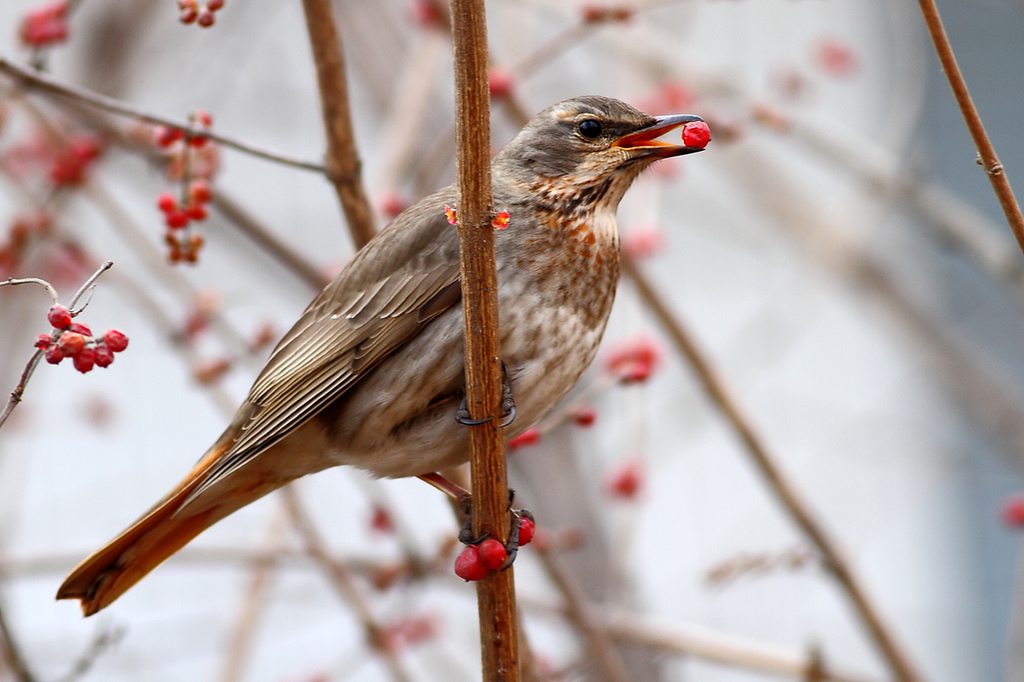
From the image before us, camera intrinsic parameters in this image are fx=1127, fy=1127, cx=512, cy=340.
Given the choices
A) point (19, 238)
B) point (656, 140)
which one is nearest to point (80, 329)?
point (19, 238)

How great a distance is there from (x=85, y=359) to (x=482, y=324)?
0.77 metres

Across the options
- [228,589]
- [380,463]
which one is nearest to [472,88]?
[380,463]

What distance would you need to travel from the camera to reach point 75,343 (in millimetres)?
2137

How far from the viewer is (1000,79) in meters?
8.62

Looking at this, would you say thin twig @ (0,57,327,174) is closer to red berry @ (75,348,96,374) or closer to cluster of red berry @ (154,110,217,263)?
cluster of red berry @ (154,110,217,263)

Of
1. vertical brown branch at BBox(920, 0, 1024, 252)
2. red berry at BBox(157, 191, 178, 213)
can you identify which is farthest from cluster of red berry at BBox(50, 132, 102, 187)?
vertical brown branch at BBox(920, 0, 1024, 252)

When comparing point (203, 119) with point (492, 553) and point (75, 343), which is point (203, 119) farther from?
point (492, 553)

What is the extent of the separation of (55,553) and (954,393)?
4283mm

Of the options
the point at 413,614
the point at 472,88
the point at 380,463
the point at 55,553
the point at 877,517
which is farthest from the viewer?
the point at 877,517

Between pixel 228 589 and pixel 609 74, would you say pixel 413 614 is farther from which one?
pixel 609 74

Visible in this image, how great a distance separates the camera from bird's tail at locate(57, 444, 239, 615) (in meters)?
2.94

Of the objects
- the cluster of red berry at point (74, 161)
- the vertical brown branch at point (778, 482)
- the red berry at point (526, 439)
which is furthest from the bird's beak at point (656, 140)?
the cluster of red berry at point (74, 161)

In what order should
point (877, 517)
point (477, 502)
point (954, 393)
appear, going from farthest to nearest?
point (877, 517) < point (954, 393) < point (477, 502)

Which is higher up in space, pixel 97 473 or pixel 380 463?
pixel 97 473
